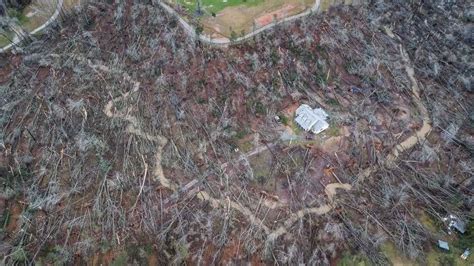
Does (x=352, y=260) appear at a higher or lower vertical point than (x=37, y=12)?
lower

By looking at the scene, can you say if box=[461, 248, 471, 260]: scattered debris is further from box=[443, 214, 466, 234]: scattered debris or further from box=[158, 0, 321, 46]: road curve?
box=[158, 0, 321, 46]: road curve

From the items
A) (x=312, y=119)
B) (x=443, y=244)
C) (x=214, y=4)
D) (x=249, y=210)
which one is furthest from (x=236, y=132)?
(x=443, y=244)

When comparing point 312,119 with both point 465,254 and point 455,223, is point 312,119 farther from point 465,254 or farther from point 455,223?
point 465,254

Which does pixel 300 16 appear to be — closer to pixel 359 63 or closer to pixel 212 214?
pixel 359 63

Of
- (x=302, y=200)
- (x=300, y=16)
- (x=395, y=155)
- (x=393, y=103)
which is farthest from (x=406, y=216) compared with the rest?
(x=300, y=16)

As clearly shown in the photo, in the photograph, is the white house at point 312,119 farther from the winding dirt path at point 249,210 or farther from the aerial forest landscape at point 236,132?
the winding dirt path at point 249,210

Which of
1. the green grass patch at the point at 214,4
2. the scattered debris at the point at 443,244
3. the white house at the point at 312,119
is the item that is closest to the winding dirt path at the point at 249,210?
the white house at the point at 312,119
